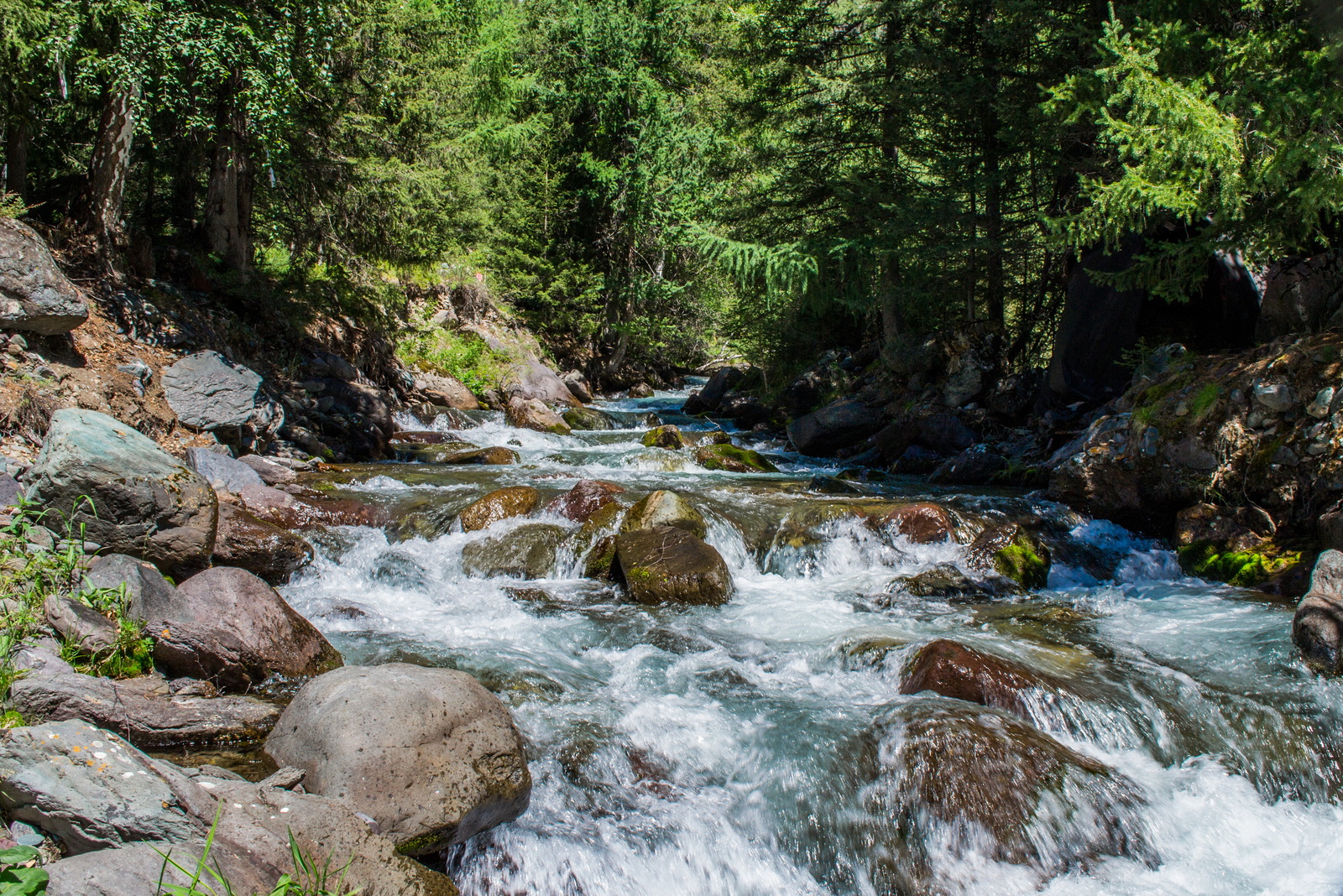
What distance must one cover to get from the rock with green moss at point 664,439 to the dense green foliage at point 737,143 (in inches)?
161

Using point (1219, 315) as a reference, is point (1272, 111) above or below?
above

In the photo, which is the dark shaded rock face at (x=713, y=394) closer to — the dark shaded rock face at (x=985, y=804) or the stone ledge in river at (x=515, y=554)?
the stone ledge in river at (x=515, y=554)

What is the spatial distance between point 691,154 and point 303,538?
20325 millimetres

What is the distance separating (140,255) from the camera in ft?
37.4

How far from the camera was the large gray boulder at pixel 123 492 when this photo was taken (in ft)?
17.0

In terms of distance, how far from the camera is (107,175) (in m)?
→ 10.5

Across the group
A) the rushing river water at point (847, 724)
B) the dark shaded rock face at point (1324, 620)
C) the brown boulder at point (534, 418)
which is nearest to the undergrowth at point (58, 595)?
the rushing river water at point (847, 724)

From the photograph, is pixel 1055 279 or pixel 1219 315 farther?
pixel 1055 279

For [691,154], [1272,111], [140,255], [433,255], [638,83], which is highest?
[638,83]

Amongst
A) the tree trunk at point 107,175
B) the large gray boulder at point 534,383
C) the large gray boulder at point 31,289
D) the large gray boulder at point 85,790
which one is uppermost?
the tree trunk at point 107,175

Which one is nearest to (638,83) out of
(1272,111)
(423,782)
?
(1272,111)

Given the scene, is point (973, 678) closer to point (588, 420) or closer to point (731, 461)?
point (731, 461)

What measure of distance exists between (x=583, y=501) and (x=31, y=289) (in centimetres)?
653

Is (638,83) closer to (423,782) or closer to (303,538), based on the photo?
(303,538)
